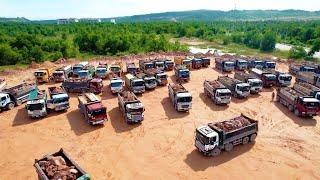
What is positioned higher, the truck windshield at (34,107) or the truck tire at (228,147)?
the truck windshield at (34,107)

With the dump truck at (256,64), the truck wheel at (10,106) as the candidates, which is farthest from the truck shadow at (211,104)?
the truck wheel at (10,106)

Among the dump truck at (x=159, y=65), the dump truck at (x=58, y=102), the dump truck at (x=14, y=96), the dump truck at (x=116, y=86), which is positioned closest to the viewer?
the dump truck at (x=58, y=102)

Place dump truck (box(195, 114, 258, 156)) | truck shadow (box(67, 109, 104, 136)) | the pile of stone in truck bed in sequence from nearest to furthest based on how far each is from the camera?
the pile of stone in truck bed < dump truck (box(195, 114, 258, 156)) < truck shadow (box(67, 109, 104, 136))

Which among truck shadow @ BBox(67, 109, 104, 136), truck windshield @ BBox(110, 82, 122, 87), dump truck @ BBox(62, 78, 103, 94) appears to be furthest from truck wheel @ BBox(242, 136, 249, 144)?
dump truck @ BBox(62, 78, 103, 94)

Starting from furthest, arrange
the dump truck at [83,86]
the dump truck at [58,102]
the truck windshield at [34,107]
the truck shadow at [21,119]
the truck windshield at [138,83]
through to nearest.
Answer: the dump truck at [83,86] < the truck windshield at [138,83] < the dump truck at [58,102] < the truck shadow at [21,119] < the truck windshield at [34,107]

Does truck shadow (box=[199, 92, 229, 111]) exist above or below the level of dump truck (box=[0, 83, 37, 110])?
below

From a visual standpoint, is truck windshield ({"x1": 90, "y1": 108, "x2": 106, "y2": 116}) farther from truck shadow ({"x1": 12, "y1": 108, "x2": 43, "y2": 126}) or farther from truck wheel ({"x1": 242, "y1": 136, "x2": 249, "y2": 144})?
truck wheel ({"x1": 242, "y1": 136, "x2": 249, "y2": 144})

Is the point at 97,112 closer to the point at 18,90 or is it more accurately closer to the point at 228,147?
the point at 228,147

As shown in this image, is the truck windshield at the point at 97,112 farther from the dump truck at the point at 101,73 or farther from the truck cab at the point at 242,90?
the dump truck at the point at 101,73
